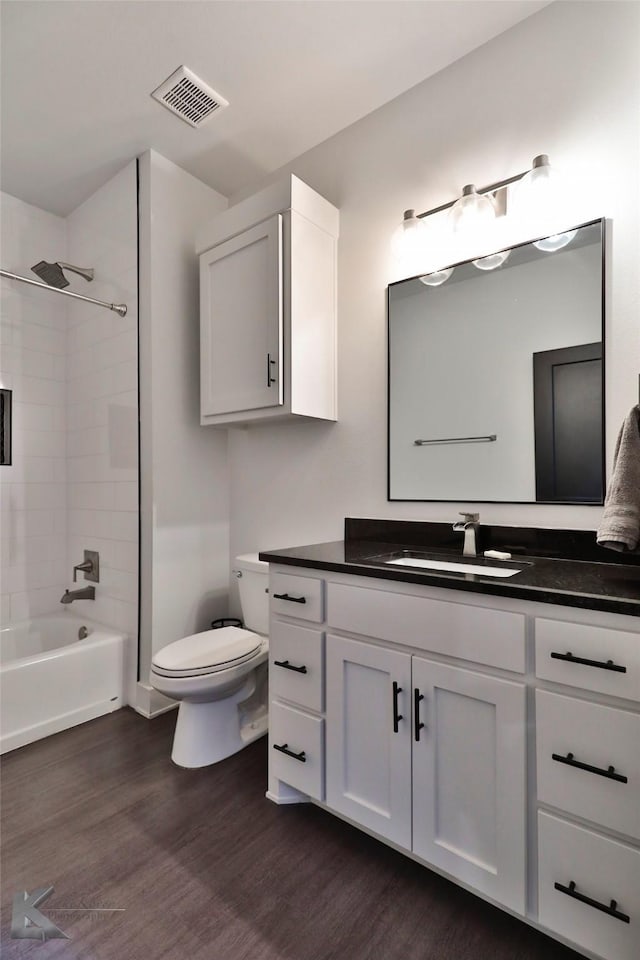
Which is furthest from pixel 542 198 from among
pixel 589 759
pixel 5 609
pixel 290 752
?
pixel 5 609

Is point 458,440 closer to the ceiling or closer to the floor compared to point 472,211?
closer to the floor

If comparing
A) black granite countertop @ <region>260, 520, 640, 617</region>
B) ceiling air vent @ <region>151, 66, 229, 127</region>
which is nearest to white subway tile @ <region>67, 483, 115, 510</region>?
black granite countertop @ <region>260, 520, 640, 617</region>

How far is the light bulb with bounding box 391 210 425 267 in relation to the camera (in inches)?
72.2

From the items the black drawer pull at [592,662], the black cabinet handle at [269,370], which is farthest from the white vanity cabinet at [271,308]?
the black drawer pull at [592,662]

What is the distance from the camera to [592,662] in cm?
99

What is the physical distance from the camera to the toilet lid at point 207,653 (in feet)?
5.77

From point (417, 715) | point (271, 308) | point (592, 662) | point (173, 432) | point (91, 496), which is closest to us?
point (592, 662)

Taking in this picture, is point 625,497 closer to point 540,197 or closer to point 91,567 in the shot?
point 540,197

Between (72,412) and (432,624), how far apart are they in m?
2.50

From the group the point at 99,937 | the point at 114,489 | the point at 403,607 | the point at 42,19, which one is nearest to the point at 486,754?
the point at 403,607

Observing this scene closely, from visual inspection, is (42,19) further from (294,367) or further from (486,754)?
(486,754)

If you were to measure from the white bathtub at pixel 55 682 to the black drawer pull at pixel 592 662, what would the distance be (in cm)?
203

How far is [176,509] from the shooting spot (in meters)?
2.39

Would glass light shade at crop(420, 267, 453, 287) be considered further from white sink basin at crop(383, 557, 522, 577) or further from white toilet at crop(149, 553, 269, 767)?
white toilet at crop(149, 553, 269, 767)
